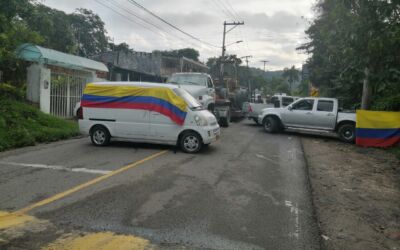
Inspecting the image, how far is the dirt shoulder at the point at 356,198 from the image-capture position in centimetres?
491

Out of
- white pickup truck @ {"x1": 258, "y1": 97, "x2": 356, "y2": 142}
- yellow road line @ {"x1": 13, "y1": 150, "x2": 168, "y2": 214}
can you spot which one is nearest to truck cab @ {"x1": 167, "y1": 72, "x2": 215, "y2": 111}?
white pickup truck @ {"x1": 258, "y1": 97, "x2": 356, "y2": 142}

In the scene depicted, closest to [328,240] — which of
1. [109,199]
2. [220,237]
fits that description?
[220,237]

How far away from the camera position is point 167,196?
20.5 ft

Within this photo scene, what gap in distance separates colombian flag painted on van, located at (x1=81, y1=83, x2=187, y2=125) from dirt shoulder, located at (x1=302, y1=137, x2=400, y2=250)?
13.1 feet

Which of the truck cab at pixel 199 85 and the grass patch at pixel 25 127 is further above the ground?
the truck cab at pixel 199 85

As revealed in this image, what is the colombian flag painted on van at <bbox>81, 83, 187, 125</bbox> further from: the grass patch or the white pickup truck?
the white pickup truck

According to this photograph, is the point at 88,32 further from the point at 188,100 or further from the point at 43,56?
the point at 188,100

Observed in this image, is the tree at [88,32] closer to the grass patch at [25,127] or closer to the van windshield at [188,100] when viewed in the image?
the grass patch at [25,127]

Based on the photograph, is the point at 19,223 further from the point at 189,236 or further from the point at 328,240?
the point at 328,240

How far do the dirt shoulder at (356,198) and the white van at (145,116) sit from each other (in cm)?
331

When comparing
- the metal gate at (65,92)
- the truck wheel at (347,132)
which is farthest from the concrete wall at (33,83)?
the truck wheel at (347,132)

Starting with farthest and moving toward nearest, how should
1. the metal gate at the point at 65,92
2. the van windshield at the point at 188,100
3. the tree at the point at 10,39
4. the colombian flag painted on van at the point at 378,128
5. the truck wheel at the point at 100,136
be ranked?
the metal gate at the point at 65,92, the tree at the point at 10,39, the colombian flag painted on van at the point at 378,128, the truck wheel at the point at 100,136, the van windshield at the point at 188,100

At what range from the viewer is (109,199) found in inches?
234

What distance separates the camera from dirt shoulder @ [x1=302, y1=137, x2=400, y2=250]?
4.91 m
